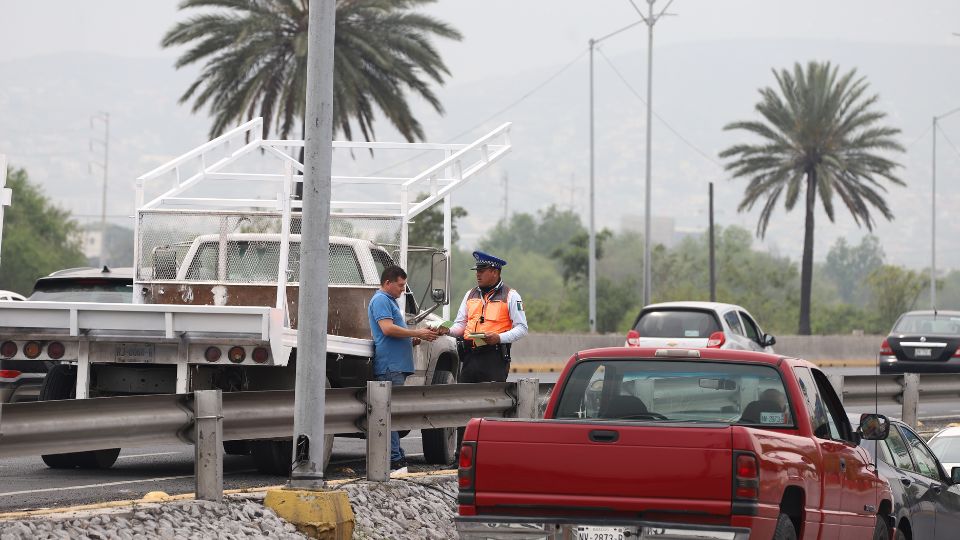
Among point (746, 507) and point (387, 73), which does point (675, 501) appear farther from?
point (387, 73)

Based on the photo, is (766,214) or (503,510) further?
(766,214)

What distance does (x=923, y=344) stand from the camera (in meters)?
30.6

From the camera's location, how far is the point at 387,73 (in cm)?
3731

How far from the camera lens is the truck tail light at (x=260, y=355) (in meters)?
12.5

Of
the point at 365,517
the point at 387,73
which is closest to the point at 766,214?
the point at 387,73

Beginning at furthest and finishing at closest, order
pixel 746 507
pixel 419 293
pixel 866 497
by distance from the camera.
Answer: pixel 419 293
pixel 866 497
pixel 746 507

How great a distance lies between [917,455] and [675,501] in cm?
419

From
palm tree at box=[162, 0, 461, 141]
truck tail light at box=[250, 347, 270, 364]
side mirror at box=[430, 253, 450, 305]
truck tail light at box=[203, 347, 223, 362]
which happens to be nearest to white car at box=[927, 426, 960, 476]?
side mirror at box=[430, 253, 450, 305]

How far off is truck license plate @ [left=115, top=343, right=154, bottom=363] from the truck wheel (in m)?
6.29

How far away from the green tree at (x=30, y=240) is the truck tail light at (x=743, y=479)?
83229mm

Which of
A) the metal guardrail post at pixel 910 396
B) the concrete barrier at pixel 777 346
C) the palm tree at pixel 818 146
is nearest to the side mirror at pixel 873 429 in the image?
the metal guardrail post at pixel 910 396

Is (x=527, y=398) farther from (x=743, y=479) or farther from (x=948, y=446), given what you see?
(x=743, y=479)

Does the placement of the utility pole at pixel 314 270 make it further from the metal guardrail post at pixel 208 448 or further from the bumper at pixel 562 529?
the bumper at pixel 562 529

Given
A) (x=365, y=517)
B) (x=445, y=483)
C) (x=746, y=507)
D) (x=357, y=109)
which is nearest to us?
(x=746, y=507)
